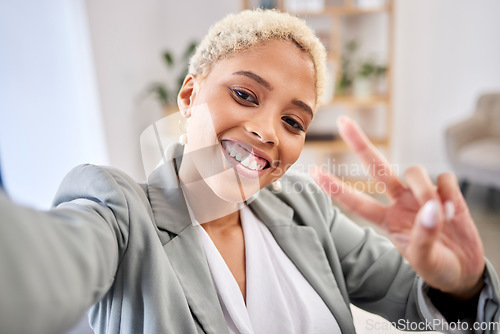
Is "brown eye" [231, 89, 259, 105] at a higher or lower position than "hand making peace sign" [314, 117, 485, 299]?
higher

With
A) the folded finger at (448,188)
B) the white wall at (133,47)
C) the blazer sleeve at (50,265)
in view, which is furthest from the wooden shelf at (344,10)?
the blazer sleeve at (50,265)

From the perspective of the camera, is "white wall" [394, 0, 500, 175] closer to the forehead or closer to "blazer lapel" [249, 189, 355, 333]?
"blazer lapel" [249, 189, 355, 333]

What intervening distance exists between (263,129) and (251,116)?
0.09 feet

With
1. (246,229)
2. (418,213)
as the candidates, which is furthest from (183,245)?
(418,213)

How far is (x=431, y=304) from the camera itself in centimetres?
57

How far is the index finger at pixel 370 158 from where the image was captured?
51 cm

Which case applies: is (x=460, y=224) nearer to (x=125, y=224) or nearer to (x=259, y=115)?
(x=259, y=115)

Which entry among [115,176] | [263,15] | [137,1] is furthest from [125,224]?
[137,1]

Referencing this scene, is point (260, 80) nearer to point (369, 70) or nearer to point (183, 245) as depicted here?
point (183, 245)

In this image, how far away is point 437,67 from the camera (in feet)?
10.3

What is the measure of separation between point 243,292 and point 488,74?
3.30 m

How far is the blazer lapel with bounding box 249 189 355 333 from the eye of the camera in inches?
26.8

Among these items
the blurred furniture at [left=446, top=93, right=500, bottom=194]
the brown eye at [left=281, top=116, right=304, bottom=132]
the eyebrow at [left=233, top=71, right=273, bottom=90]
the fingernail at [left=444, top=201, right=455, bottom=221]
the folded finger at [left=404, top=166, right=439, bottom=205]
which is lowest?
the blurred furniture at [left=446, top=93, right=500, bottom=194]

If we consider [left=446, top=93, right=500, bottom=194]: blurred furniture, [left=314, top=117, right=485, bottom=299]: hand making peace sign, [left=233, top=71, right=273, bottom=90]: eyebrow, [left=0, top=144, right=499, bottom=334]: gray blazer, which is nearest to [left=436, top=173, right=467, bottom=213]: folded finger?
[left=314, top=117, right=485, bottom=299]: hand making peace sign
